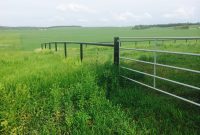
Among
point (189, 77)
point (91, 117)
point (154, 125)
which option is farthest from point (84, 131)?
point (189, 77)

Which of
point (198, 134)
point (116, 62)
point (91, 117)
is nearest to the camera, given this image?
point (198, 134)

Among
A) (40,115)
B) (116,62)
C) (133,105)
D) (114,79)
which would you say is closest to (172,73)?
(116,62)

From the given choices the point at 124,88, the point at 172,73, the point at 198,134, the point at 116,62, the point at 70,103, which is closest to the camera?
the point at 198,134

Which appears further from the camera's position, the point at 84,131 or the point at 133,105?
the point at 133,105

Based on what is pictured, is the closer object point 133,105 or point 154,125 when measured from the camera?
point 154,125

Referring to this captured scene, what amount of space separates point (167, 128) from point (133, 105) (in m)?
1.45

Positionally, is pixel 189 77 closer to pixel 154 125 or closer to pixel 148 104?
pixel 148 104

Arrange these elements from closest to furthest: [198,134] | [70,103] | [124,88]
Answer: [198,134] < [70,103] < [124,88]

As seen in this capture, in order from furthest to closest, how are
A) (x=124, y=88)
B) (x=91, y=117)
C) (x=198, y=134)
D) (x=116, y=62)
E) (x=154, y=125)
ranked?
1. (x=116, y=62)
2. (x=124, y=88)
3. (x=91, y=117)
4. (x=154, y=125)
5. (x=198, y=134)

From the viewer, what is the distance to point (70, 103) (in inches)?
256

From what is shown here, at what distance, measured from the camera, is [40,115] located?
6.05 metres

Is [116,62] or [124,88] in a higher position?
[116,62]

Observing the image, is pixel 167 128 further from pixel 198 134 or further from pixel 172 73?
pixel 172 73

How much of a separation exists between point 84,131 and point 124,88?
3.04 meters
